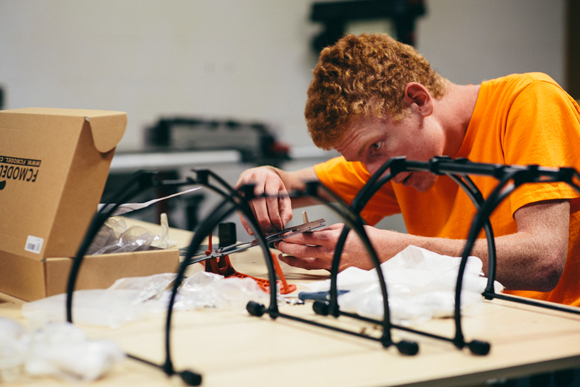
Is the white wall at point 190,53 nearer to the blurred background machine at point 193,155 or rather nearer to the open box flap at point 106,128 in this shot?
the blurred background machine at point 193,155

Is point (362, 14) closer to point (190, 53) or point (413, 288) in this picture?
point (190, 53)

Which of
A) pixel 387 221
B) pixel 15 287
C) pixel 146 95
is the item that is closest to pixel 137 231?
pixel 15 287

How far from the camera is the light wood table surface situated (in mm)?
521

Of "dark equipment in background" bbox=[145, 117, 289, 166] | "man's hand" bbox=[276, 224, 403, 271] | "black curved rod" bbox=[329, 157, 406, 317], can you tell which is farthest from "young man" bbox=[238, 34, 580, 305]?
"dark equipment in background" bbox=[145, 117, 289, 166]

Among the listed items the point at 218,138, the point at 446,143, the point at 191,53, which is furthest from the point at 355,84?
the point at 191,53

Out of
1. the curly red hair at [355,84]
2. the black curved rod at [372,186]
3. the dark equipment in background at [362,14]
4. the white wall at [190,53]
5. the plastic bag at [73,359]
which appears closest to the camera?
the plastic bag at [73,359]

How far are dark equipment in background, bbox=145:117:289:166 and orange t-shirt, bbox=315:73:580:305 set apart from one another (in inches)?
85.0

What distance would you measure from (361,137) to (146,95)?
8.63 feet

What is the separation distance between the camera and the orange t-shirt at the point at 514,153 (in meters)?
1.05

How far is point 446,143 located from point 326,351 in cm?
89

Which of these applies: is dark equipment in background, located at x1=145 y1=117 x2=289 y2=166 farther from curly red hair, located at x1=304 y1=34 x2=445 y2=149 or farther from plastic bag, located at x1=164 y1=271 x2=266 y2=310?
plastic bag, located at x1=164 y1=271 x2=266 y2=310

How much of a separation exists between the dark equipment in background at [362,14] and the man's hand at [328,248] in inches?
106

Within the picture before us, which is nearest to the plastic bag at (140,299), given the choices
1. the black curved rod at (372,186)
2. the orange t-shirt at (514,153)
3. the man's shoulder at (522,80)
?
the black curved rod at (372,186)

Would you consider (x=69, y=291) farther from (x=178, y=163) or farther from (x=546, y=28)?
(x=546, y=28)
